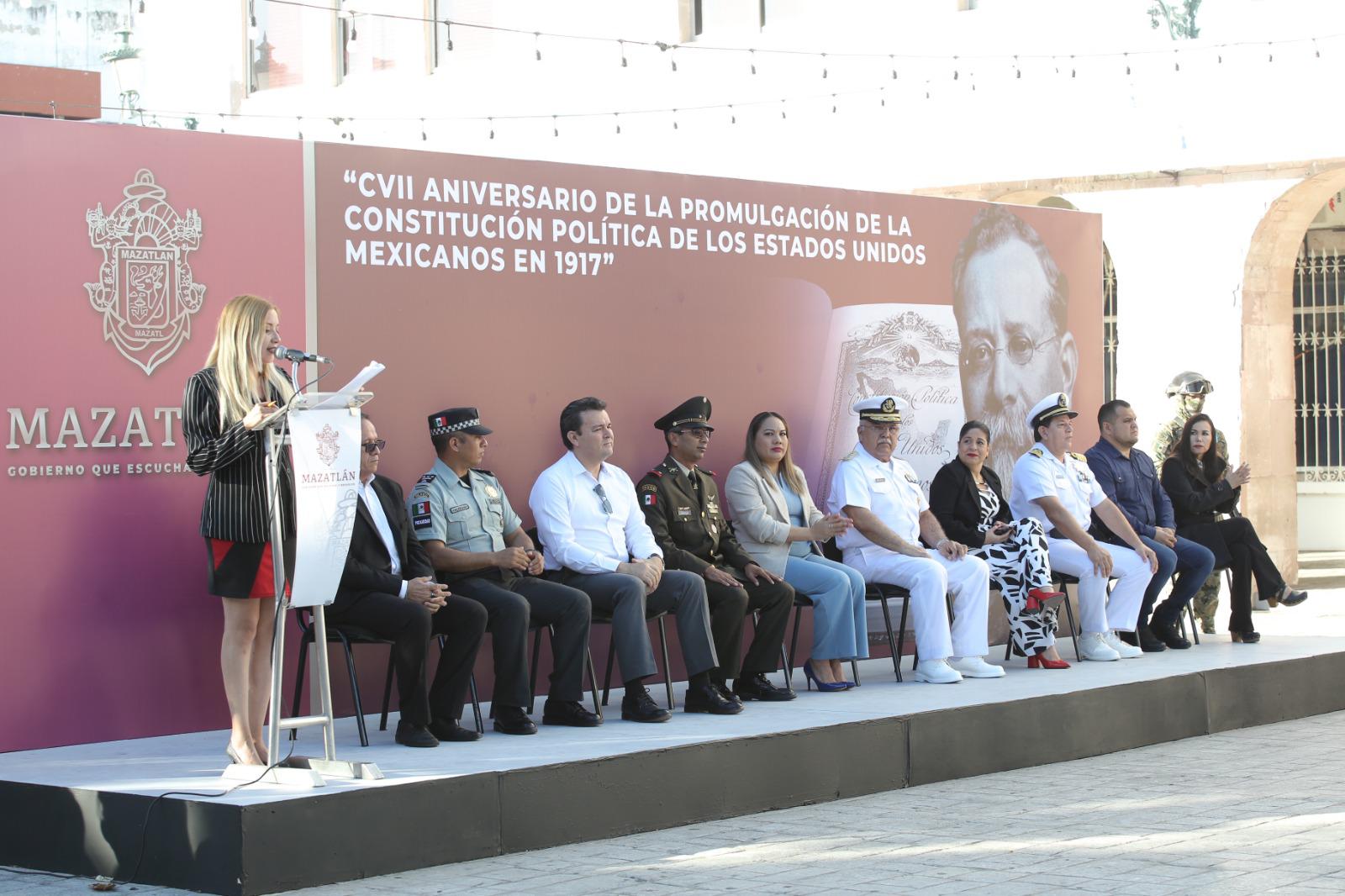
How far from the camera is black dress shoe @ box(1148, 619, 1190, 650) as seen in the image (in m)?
9.32

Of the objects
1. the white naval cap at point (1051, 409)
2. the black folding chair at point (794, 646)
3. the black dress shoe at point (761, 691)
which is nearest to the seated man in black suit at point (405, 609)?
the black dress shoe at point (761, 691)

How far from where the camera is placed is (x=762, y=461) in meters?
8.07

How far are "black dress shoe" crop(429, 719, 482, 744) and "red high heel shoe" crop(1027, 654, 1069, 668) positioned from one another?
314 cm

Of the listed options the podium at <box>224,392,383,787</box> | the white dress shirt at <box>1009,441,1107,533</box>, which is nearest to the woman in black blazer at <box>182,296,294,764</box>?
the podium at <box>224,392,383,787</box>

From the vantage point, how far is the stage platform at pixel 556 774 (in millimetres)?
5082

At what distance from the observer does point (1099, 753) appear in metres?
7.59

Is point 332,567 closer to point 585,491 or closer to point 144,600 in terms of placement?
point 144,600

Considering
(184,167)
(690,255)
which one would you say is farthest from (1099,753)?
(184,167)

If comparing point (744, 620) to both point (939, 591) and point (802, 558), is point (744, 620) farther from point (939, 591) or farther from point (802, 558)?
point (939, 591)

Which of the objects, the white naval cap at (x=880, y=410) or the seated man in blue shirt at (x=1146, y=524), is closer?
the white naval cap at (x=880, y=410)

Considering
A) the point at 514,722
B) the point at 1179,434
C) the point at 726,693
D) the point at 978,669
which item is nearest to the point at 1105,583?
the point at 978,669

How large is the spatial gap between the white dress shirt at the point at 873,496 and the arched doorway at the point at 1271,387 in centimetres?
607

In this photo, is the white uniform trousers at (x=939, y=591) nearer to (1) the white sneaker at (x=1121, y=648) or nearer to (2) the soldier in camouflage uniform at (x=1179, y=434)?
(1) the white sneaker at (x=1121, y=648)

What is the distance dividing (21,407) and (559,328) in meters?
2.34
